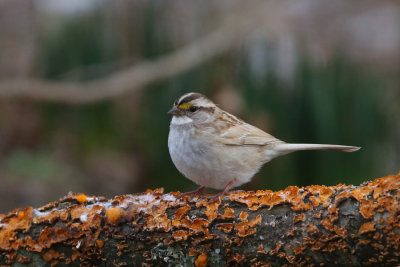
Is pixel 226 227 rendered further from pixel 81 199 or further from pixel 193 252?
A: pixel 81 199

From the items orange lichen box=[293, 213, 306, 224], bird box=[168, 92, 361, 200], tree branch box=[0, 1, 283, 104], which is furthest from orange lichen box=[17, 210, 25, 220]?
tree branch box=[0, 1, 283, 104]

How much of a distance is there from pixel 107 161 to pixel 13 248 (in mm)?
5761

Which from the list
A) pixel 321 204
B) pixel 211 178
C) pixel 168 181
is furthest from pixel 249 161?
pixel 168 181

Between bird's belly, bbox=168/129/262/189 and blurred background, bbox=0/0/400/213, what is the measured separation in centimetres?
241

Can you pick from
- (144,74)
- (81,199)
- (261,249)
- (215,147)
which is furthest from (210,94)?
(261,249)

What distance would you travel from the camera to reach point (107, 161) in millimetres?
8359

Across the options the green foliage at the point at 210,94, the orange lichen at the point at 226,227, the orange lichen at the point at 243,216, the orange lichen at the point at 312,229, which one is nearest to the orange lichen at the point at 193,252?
the orange lichen at the point at 226,227

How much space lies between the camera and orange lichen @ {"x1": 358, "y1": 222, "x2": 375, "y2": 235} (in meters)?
2.12

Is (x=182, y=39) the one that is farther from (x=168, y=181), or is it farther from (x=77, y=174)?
(x=77, y=174)

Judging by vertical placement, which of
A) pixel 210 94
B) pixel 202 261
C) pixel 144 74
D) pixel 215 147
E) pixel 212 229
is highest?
pixel 144 74

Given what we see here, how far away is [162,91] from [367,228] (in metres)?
4.65

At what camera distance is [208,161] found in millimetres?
3461

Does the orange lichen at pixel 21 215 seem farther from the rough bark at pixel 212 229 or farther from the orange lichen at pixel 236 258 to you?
the orange lichen at pixel 236 258

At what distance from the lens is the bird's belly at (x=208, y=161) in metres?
3.42
